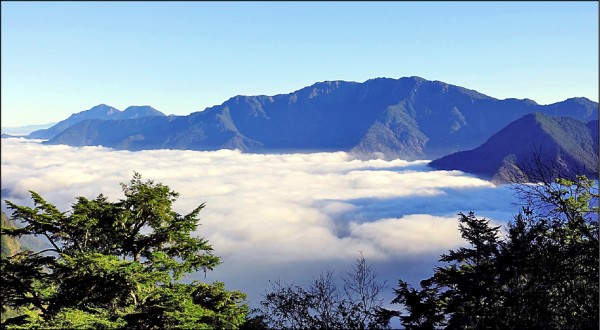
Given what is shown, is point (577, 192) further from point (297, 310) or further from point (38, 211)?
point (38, 211)

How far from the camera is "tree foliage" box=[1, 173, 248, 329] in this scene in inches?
727

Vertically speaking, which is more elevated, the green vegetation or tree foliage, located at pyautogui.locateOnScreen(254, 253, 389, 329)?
the green vegetation

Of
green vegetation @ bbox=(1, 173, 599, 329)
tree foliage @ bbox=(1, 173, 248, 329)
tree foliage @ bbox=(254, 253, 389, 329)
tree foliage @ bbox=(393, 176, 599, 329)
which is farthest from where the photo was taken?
tree foliage @ bbox=(254, 253, 389, 329)

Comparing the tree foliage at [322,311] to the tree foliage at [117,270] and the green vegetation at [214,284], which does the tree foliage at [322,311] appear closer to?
the green vegetation at [214,284]

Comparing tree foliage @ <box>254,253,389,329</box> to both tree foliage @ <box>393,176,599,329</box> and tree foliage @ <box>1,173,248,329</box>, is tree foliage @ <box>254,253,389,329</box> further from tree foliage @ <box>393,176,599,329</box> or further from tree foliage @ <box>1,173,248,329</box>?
tree foliage @ <box>393,176,599,329</box>

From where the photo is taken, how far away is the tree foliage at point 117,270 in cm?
→ 1847

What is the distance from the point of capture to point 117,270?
A: 1872cm

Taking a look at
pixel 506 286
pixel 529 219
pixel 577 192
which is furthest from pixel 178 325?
pixel 577 192

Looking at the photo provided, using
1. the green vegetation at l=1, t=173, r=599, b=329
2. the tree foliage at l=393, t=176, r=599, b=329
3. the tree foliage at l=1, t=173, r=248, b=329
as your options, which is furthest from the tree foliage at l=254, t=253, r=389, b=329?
the tree foliage at l=393, t=176, r=599, b=329

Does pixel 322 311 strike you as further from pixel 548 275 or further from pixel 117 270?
pixel 548 275

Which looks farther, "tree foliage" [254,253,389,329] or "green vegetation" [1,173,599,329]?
"tree foliage" [254,253,389,329]

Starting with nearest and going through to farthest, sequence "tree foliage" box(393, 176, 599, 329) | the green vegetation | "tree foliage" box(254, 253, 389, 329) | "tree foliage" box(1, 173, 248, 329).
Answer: "tree foliage" box(393, 176, 599, 329) < the green vegetation < "tree foliage" box(1, 173, 248, 329) < "tree foliage" box(254, 253, 389, 329)

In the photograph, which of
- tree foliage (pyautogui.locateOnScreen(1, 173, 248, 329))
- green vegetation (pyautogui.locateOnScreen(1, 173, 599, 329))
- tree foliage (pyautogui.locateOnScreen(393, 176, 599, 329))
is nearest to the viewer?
tree foliage (pyautogui.locateOnScreen(393, 176, 599, 329))

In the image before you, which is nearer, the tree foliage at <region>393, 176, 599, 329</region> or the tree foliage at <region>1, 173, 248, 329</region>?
the tree foliage at <region>393, 176, 599, 329</region>
